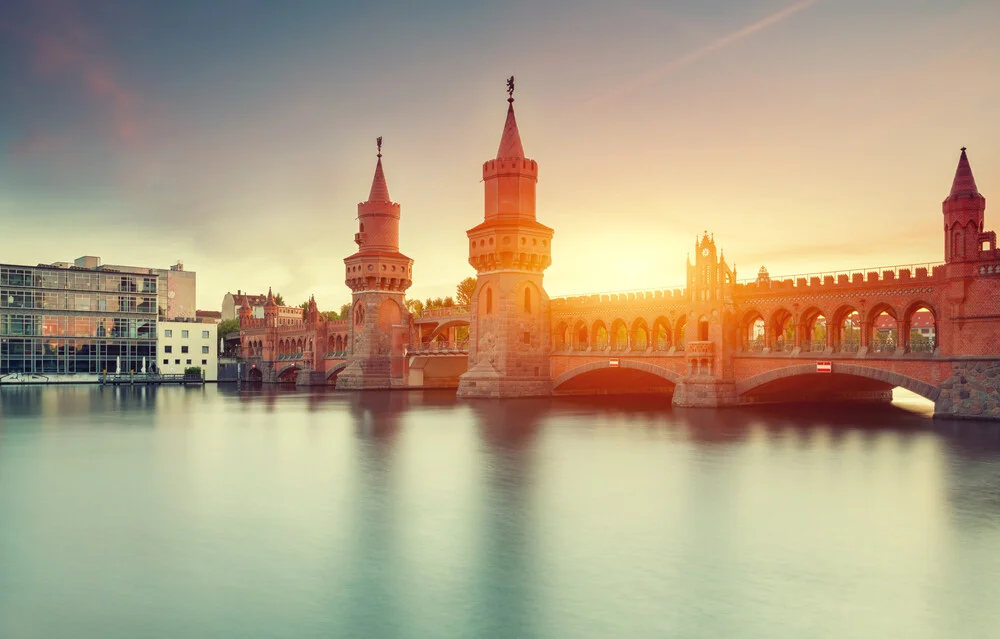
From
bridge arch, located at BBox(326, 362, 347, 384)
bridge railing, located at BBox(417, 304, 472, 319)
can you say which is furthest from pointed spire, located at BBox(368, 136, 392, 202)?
bridge arch, located at BBox(326, 362, 347, 384)

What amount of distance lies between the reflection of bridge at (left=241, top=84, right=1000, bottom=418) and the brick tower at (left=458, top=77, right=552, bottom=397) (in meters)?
0.12

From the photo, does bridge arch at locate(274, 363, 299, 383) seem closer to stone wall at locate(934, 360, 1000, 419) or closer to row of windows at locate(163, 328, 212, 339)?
row of windows at locate(163, 328, 212, 339)

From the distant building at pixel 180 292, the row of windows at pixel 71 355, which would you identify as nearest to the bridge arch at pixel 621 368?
the row of windows at pixel 71 355

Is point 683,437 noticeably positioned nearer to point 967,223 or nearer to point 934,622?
point 967,223

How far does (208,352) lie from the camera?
113m

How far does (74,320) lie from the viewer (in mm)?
102188

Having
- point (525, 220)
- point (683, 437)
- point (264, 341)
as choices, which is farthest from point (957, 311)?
point (264, 341)

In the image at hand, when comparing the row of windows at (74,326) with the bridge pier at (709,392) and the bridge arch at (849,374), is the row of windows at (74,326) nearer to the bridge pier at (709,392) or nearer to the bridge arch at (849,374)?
the bridge pier at (709,392)

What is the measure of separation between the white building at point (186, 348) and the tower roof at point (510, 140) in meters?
65.0

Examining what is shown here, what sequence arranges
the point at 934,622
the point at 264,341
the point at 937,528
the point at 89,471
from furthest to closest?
the point at 264,341 < the point at 89,471 < the point at 937,528 < the point at 934,622

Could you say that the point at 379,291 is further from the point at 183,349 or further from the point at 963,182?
the point at 963,182

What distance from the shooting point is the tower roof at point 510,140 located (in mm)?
63844

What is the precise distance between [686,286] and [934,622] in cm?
4334

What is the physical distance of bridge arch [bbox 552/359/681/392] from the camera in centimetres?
5525
